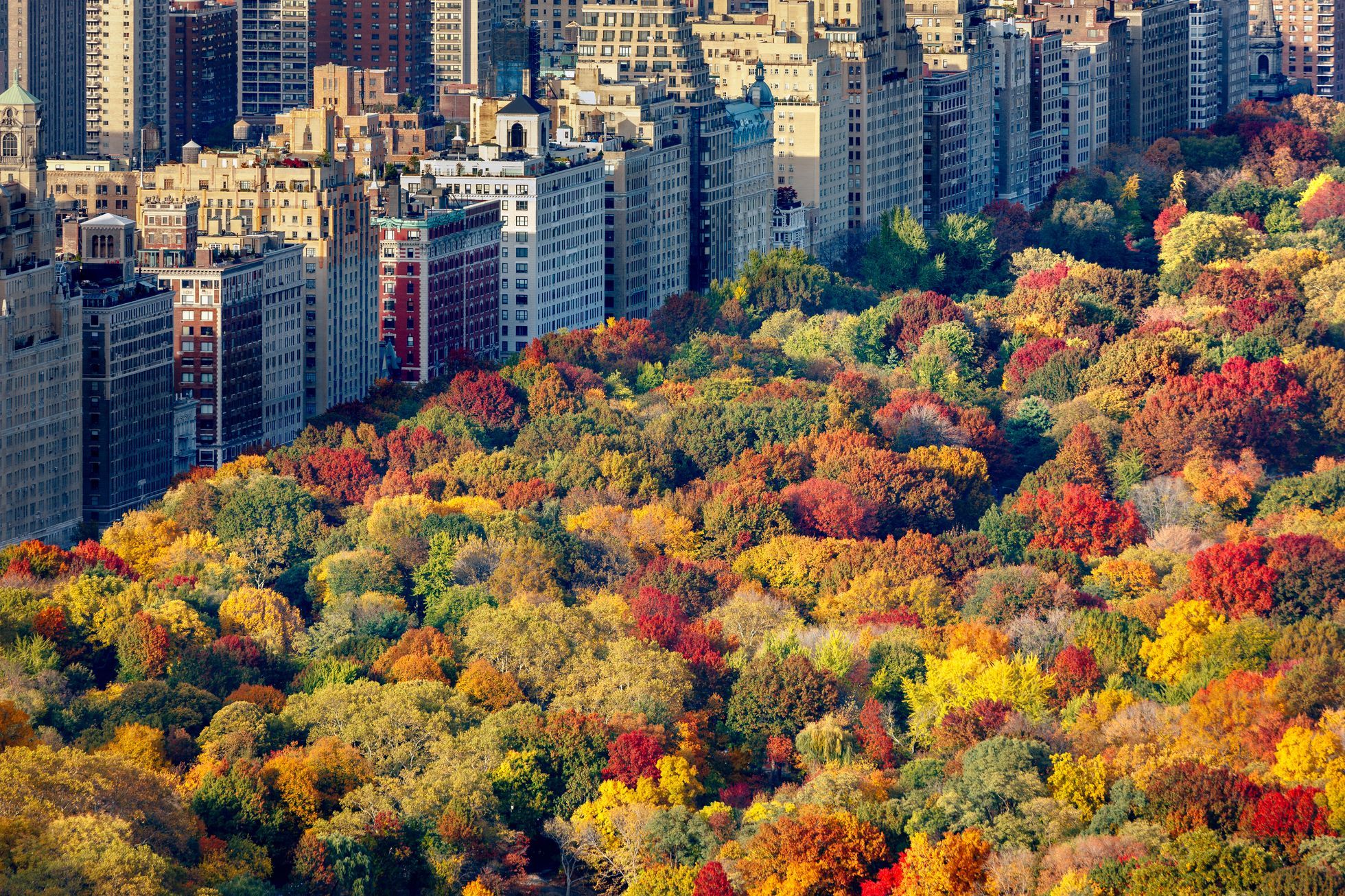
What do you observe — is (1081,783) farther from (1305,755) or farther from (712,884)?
(712,884)

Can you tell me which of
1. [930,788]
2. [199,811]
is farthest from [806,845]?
[199,811]

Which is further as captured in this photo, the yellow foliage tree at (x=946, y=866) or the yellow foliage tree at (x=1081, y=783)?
the yellow foliage tree at (x=1081, y=783)

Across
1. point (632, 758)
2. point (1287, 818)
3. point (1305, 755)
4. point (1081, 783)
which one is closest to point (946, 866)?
point (1081, 783)

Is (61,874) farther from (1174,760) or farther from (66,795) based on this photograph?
(1174,760)

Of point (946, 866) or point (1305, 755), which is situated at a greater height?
point (1305, 755)

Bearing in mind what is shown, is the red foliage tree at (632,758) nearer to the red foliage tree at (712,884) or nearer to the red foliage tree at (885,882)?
the red foliage tree at (712,884)

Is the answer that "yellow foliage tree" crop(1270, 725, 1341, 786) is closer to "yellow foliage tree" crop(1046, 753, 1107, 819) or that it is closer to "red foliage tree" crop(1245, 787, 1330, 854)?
"red foliage tree" crop(1245, 787, 1330, 854)

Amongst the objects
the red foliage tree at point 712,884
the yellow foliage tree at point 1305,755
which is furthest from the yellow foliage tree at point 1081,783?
the red foliage tree at point 712,884
